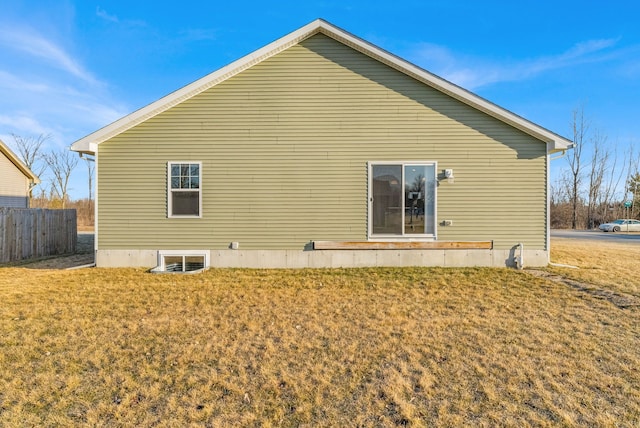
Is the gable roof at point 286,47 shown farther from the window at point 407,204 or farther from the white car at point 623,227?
the white car at point 623,227

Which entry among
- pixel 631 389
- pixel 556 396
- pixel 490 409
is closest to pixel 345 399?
pixel 490 409

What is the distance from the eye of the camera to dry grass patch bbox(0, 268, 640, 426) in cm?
269

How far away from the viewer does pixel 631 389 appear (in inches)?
119

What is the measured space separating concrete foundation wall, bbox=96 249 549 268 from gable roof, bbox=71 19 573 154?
2.79 m

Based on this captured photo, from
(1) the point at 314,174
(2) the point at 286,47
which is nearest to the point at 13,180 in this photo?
(2) the point at 286,47

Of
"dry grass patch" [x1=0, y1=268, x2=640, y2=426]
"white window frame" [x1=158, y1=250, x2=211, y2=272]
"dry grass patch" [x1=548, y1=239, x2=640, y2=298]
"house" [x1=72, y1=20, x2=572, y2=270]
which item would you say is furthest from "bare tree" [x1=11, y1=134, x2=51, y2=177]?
"dry grass patch" [x1=548, y1=239, x2=640, y2=298]

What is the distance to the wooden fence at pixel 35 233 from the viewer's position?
33.2 feet

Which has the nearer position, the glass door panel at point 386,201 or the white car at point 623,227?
the glass door panel at point 386,201

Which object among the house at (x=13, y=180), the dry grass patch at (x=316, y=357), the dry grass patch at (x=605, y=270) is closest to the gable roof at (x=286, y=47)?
the dry grass patch at (x=605, y=270)

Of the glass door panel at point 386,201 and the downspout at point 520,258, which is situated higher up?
the glass door panel at point 386,201

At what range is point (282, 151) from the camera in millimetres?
8344

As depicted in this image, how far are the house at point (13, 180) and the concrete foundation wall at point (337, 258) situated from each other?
13.5 m

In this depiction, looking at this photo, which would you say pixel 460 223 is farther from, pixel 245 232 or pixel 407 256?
pixel 245 232

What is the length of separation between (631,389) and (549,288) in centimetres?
390
